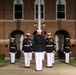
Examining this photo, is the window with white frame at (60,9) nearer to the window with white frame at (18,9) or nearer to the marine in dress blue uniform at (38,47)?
the window with white frame at (18,9)

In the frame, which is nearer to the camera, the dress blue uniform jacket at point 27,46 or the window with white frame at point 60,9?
the dress blue uniform jacket at point 27,46

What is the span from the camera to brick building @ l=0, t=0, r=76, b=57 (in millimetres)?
36656

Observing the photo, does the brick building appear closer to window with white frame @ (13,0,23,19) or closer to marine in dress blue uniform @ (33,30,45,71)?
window with white frame @ (13,0,23,19)

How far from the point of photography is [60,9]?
3709 cm

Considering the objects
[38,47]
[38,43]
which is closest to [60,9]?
[38,43]

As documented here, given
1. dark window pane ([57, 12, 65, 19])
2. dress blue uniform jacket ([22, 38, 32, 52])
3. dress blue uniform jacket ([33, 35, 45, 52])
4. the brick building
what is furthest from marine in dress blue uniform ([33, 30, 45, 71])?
dark window pane ([57, 12, 65, 19])

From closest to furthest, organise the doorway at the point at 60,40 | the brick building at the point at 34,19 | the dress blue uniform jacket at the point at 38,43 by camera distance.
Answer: the dress blue uniform jacket at the point at 38,43, the brick building at the point at 34,19, the doorway at the point at 60,40

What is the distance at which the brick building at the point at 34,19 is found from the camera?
36656mm

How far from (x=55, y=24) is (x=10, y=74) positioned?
839 inches

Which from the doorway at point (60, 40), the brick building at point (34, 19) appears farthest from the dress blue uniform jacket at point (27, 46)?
the doorway at point (60, 40)

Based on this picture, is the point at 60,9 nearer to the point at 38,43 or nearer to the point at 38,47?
the point at 38,43

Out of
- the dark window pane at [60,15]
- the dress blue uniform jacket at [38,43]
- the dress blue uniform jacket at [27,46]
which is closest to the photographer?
the dress blue uniform jacket at [38,43]

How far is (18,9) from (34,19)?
7.33 ft

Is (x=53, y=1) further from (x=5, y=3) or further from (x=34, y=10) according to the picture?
(x=5, y=3)
